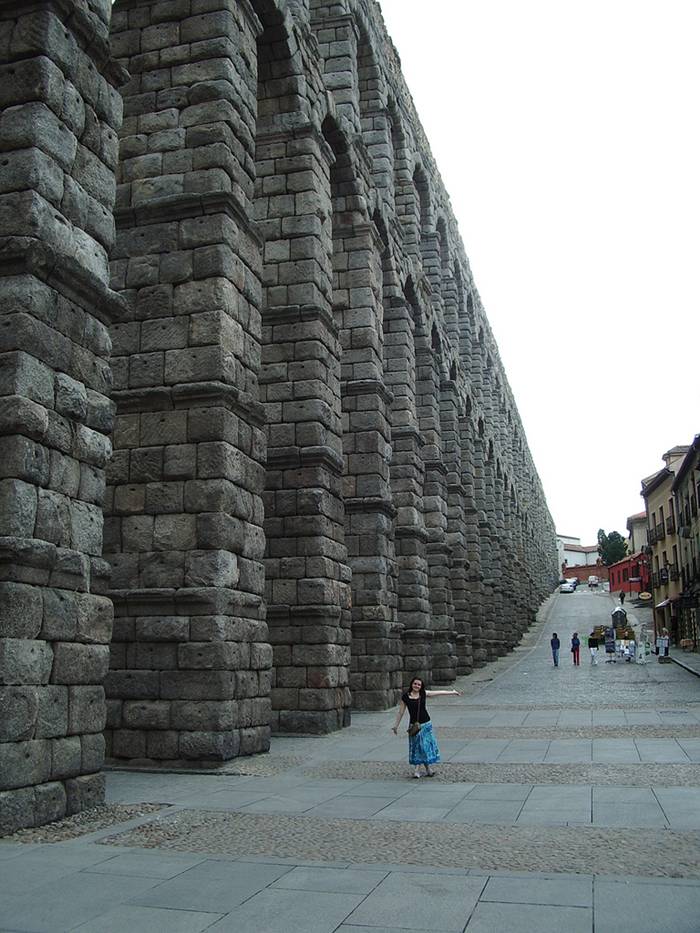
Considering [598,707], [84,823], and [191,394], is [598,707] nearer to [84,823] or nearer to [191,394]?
[191,394]

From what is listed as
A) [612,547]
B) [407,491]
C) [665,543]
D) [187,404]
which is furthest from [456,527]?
[612,547]

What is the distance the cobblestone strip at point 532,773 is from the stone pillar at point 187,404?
4.47 feet

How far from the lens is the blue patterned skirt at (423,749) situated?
937 cm

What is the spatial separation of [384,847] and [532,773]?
148 inches

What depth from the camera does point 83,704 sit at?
734cm

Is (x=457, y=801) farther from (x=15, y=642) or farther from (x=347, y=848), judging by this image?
(x=15, y=642)

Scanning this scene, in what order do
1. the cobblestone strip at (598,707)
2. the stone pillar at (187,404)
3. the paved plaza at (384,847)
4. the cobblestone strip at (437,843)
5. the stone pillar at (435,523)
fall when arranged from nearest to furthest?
1. the paved plaza at (384,847)
2. the cobblestone strip at (437,843)
3. the stone pillar at (187,404)
4. the cobblestone strip at (598,707)
5. the stone pillar at (435,523)

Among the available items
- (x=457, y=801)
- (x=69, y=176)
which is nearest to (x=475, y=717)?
(x=457, y=801)

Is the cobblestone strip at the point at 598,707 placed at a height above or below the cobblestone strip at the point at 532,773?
below

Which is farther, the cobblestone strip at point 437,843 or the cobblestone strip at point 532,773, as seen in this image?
the cobblestone strip at point 532,773

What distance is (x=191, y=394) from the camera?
10.7 meters

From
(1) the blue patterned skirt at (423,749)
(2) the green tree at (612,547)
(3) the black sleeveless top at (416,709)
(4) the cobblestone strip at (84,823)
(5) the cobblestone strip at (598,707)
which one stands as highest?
(2) the green tree at (612,547)

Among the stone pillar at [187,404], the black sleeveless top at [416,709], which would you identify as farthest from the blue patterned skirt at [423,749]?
the stone pillar at [187,404]

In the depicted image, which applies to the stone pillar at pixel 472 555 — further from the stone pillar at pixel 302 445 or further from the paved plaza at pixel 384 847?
the paved plaza at pixel 384 847
